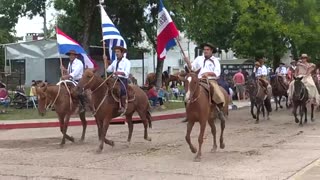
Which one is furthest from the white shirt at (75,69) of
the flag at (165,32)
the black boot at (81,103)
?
the flag at (165,32)

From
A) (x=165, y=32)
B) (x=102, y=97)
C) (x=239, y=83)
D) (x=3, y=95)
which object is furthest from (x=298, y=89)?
(x=239, y=83)

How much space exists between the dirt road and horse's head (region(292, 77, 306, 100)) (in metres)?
1.53

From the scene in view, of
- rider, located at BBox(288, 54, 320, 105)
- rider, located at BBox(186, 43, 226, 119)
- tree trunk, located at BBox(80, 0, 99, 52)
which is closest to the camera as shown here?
rider, located at BBox(186, 43, 226, 119)

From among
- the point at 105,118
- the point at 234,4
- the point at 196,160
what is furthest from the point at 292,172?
the point at 234,4

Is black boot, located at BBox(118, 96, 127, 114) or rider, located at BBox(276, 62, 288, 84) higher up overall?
rider, located at BBox(276, 62, 288, 84)

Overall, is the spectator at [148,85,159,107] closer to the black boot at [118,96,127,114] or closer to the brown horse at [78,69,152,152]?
the black boot at [118,96,127,114]

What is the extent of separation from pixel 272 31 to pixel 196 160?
2450 centimetres

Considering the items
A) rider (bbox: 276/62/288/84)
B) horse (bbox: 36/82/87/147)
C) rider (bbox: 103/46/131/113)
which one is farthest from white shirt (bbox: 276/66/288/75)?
horse (bbox: 36/82/87/147)

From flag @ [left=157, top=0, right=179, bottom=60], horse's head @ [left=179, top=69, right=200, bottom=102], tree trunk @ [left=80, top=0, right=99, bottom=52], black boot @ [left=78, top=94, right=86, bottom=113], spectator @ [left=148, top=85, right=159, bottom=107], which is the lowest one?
spectator @ [left=148, top=85, right=159, bottom=107]

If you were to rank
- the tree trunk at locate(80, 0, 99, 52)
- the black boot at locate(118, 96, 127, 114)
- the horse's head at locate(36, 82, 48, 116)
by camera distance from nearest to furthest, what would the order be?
the black boot at locate(118, 96, 127, 114)
the horse's head at locate(36, 82, 48, 116)
the tree trunk at locate(80, 0, 99, 52)

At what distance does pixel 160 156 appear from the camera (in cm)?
1197

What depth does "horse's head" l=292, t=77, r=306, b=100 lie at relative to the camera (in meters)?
19.1

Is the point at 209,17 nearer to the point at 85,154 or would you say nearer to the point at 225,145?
the point at 225,145

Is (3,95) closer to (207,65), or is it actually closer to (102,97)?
(102,97)
